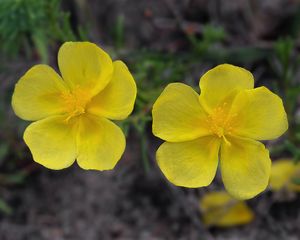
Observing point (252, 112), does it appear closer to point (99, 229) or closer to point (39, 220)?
point (99, 229)

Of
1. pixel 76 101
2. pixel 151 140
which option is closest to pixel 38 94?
pixel 76 101

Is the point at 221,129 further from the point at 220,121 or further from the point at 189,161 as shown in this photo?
the point at 189,161

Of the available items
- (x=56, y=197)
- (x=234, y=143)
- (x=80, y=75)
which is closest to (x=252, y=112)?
(x=234, y=143)

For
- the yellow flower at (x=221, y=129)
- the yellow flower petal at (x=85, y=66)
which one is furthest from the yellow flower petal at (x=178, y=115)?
the yellow flower petal at (x=85, y=66)

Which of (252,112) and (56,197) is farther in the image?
(56,197)

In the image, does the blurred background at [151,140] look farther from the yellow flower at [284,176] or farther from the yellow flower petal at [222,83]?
the yellow flower petal at [222,83]
